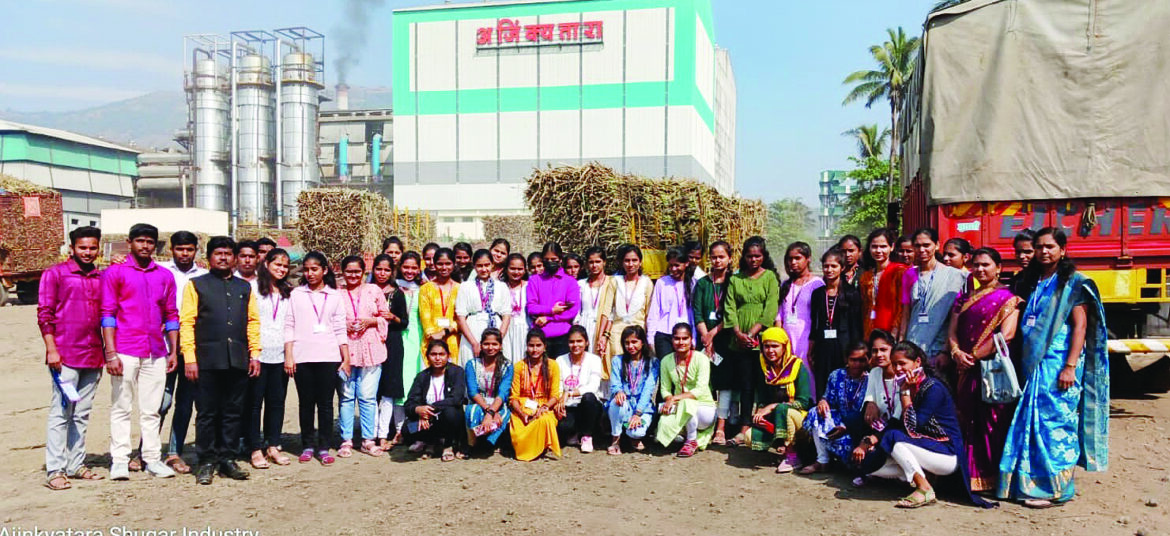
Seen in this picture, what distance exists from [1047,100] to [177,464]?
7538 millimetres

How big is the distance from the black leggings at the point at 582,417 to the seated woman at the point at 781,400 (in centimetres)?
124

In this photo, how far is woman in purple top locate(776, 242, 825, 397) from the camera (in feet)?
21.0

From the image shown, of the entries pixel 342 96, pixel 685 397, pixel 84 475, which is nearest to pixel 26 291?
pixel 84 475

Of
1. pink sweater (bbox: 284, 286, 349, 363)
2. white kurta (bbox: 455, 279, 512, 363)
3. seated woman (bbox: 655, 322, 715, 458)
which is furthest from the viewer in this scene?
white kurta (bbox: 455, 279, 512, 363)

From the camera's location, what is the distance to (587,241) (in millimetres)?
10289

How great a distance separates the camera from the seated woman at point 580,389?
655 cm

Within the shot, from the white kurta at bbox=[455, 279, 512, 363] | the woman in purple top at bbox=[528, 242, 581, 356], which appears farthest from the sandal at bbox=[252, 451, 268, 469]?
the woman in purple top at bbox=[528, 242, 581, 356]

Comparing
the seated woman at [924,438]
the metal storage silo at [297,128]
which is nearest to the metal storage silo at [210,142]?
the metal storage silo at [297,128]

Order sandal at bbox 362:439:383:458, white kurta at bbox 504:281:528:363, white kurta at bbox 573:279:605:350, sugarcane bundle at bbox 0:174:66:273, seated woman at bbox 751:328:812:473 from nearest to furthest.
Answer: seated woman at bbox 751:328:812:473, sandal at bbox 362:439:383:458, white kurta at bbox 504:281:528:363, white kurta at bbox 573:279:605:350, sugarcane bundle at bbox 0:174:66:273

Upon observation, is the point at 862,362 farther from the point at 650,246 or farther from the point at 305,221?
A: the point at 305,221

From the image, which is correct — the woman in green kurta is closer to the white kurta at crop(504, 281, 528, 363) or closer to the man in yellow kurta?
the white kurta at crop(504, 281, 528, 363)

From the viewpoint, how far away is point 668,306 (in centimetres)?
709

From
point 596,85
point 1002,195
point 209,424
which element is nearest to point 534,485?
point 209,424

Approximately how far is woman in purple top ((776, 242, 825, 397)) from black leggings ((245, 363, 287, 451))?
384 centimetres
